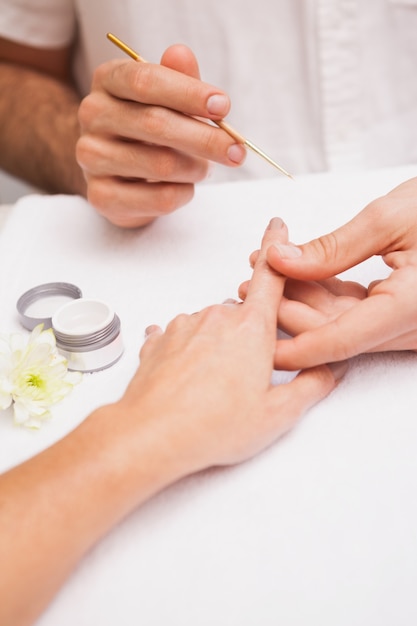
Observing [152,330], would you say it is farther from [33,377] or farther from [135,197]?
[135,197]

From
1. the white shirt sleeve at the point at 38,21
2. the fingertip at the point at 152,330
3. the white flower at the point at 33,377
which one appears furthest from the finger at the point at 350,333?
the white shirt sleeve at the point at 38,21

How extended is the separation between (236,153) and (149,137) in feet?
0.50

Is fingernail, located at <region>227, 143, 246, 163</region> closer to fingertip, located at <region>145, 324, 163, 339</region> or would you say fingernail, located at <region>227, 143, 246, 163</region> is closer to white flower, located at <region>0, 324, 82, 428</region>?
fingertip, located at <region>145, 324, 163, 339</region>

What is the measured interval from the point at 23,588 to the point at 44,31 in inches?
58.7

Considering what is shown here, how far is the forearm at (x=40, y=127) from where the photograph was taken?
67.7 inches

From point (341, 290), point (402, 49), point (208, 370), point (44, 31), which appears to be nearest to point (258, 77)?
point (402, 49)

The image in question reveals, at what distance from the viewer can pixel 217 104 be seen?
3.42 feet

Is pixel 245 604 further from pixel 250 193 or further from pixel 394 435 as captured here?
pixel 250 193

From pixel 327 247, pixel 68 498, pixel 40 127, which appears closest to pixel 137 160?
pixel 327 247

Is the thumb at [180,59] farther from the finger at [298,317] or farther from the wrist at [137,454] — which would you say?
the wrist at [137,454]

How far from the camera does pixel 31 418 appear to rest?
0.88 meters

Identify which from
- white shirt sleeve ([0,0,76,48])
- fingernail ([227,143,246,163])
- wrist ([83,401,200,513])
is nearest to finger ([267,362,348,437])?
wrist ([83,401,200,513])

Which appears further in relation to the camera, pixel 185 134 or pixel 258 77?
pixel 258 77

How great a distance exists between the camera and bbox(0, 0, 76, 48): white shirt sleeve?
164 centimetres
